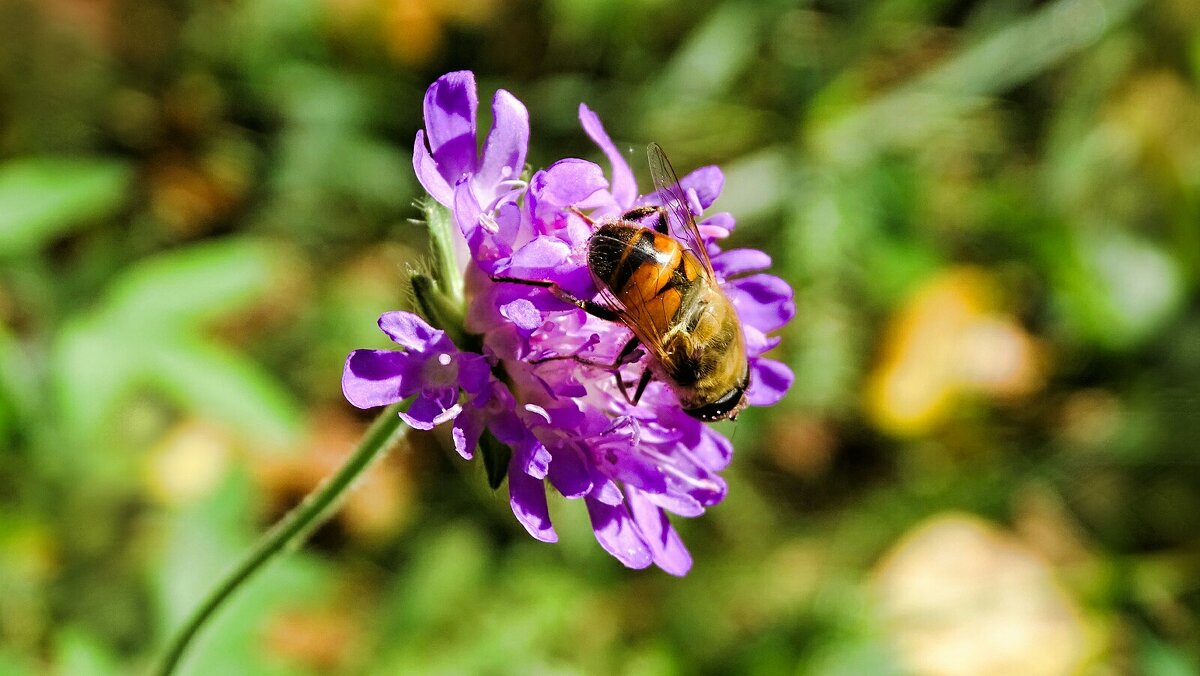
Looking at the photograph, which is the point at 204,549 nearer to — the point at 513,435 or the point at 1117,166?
the point at 513,435

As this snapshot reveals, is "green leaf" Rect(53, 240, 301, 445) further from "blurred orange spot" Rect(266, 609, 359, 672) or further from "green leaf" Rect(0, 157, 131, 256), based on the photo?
"blurred orange spot" Rect(266, 609, 359, 672)

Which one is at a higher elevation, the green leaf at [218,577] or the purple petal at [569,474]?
the purple petal at [569,474]

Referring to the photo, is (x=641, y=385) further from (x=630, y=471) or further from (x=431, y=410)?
(x=431, y=410)

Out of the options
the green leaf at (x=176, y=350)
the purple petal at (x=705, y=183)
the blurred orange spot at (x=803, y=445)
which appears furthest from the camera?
the blurred orange spot at (x=803, y=445)

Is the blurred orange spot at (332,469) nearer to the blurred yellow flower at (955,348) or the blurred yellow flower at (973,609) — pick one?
the blurred yellow flower at (973,609)

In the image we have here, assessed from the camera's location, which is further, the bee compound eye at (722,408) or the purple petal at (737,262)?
the purple petal at (737,262)

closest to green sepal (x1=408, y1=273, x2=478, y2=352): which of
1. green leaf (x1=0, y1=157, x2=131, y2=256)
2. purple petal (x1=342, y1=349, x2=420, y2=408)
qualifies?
purple petal (x1=342, y1=349, x2=420, y2=408)

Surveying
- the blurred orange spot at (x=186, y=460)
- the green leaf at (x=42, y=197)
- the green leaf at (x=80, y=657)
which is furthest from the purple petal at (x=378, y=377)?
the blurred orange spot at (x=186, y=460)

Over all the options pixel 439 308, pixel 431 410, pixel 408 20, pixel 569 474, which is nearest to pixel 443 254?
pixel 439 308
